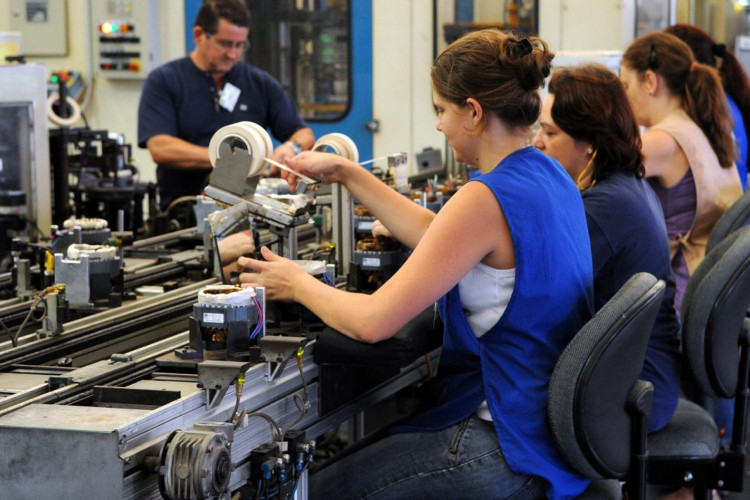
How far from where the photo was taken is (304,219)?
1.95m

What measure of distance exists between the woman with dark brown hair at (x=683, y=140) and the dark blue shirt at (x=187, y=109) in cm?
147

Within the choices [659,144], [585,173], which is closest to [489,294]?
[585,173]

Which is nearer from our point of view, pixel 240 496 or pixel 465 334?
pixel 240 496

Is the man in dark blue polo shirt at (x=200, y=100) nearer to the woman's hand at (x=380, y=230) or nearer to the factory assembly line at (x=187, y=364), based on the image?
the factory assembly line at (x=187, y=364)

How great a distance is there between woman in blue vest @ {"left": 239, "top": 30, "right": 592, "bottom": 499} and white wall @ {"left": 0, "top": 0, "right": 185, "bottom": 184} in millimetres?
3584

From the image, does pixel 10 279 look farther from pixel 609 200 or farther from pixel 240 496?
pixel 609 200

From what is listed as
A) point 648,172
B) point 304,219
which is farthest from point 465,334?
point 648,172

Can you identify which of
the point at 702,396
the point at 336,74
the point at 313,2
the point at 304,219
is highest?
the point at 313,2

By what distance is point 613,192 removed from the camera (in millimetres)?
2068

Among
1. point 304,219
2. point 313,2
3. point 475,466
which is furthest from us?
point 313,2

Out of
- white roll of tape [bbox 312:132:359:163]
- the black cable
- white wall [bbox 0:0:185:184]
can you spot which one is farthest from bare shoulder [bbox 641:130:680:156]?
white wall [bbox 0:0:185:184]

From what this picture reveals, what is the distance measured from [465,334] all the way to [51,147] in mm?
1901

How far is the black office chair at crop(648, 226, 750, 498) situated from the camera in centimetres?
204

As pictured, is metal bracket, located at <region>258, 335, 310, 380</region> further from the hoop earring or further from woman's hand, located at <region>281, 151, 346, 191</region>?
the hoop earring
